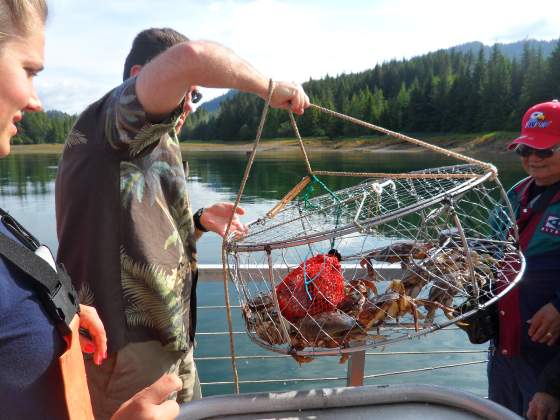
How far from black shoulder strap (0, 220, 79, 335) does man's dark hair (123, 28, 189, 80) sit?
1.22 meters

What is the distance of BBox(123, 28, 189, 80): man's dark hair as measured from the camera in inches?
78.1

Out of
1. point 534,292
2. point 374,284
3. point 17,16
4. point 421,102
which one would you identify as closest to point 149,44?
point 17,16

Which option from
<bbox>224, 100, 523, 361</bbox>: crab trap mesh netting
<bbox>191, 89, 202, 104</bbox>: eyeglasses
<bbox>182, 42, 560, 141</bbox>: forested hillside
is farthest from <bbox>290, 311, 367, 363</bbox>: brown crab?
<bbox>182, 42, 560, 141</bbox>: forested hillside

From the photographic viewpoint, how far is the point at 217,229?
7.40 ft

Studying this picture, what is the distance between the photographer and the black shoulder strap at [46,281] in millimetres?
909

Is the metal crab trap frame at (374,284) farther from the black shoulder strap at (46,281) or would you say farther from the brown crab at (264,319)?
the black shoulder strap at (46,281)

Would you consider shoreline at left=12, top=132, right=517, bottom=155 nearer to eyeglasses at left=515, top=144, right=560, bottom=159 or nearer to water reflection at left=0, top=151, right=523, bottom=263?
water reflection at left=0, top=151, right=523, bottom=263

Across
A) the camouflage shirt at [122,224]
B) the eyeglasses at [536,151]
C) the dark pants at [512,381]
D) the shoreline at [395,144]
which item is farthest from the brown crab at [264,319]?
the shoreline at [395,144]

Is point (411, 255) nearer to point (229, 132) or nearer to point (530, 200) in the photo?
point (530, 200)

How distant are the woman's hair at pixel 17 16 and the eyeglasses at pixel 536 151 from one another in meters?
2.16

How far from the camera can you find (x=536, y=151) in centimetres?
239

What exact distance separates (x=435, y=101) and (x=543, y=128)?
58.6m

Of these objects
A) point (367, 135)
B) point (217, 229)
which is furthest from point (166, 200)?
point (367, 135)

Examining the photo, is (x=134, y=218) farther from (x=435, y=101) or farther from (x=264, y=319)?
(x=435, y=101)
